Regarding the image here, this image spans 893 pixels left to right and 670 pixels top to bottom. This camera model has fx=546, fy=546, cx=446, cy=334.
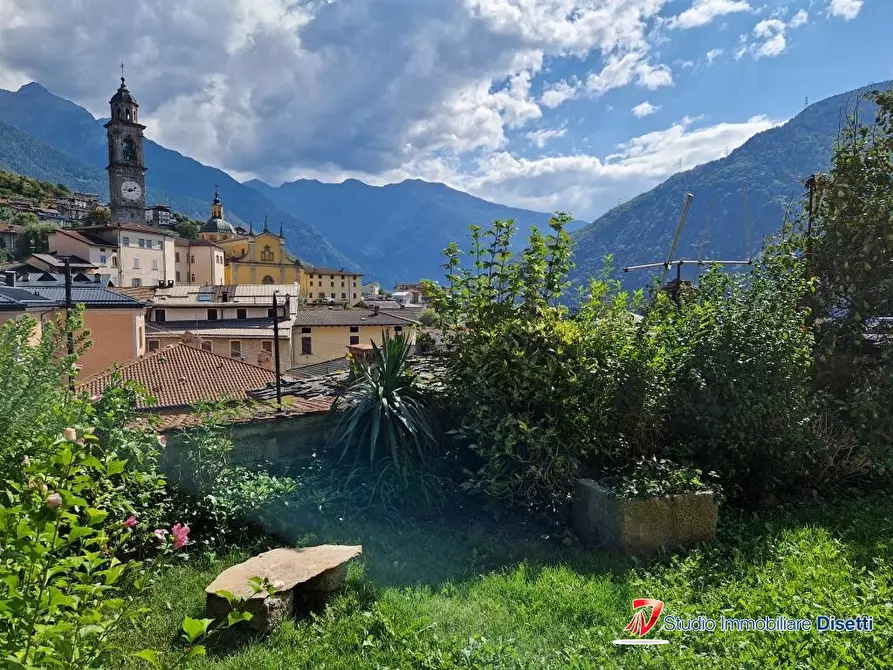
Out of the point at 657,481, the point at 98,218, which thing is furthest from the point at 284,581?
the point at 98,218

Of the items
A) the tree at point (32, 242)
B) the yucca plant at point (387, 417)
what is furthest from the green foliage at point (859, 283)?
the tree at point (32, 242)

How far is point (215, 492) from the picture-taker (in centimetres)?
462

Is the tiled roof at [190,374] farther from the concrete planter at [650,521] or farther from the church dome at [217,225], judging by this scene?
the church dome at [217,225]

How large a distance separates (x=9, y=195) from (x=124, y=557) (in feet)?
364

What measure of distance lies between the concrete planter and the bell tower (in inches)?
3846

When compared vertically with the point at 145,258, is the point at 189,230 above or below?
above

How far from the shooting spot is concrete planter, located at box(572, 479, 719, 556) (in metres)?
4.39

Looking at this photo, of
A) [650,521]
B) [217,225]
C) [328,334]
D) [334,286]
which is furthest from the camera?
[334,286]

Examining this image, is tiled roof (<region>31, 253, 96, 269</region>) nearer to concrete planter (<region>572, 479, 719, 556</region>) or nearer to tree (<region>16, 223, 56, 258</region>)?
tree (<region>16, 223, 56, 258</region>)

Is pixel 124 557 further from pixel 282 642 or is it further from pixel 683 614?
pixel 683 614

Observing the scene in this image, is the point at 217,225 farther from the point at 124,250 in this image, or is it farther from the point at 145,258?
the point at 124,250

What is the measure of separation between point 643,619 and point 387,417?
2684 millimetres

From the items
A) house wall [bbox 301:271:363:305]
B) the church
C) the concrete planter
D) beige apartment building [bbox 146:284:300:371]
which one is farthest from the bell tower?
the concrete planter

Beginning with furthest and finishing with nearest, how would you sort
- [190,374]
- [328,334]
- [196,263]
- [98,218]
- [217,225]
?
[217,225], [98,218], [196,263], [328,334], [190,374]
